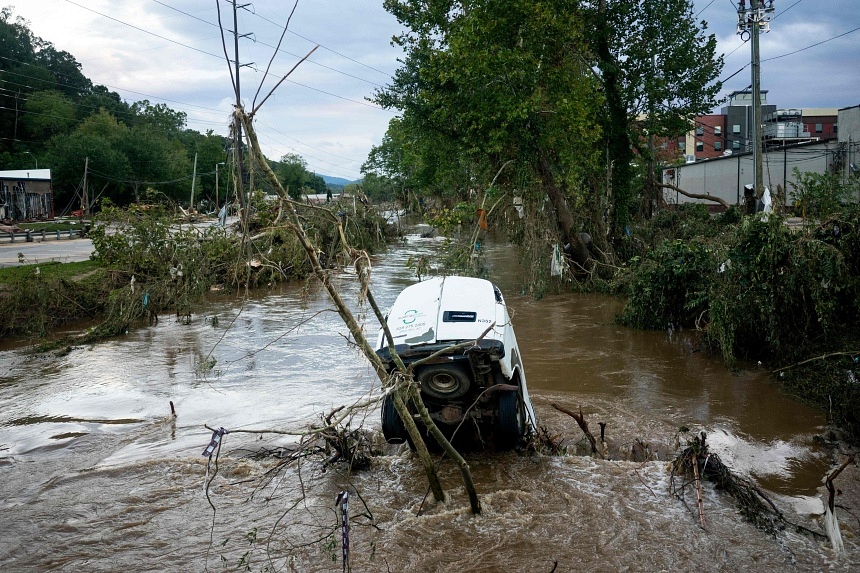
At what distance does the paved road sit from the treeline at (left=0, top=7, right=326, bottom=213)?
1183 centimetres

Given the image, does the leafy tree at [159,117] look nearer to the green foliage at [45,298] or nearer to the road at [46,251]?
the road at [46,251]

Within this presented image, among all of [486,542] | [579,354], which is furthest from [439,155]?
[486,542]

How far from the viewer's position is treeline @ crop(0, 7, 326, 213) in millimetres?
56094

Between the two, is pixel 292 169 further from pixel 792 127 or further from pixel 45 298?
pixel 45 298

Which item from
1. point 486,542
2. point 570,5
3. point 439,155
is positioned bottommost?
point 486,542

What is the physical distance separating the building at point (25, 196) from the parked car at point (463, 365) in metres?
43.3

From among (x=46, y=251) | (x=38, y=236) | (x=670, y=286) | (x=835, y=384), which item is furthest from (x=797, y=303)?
(x=38, y=236)

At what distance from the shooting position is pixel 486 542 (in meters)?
6.77

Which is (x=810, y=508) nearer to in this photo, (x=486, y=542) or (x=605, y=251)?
(x=486, y=542)

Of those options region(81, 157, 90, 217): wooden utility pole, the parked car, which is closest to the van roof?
the parked car

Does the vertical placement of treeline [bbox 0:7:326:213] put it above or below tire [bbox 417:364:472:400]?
above

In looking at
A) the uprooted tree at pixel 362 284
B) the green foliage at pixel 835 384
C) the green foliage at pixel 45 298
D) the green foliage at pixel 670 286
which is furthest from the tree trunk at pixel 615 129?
the uprooted tree at pixel 362 284

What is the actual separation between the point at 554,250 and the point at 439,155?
528 centimetres

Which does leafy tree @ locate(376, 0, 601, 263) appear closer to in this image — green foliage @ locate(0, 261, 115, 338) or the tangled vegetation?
the tangled vegetation
